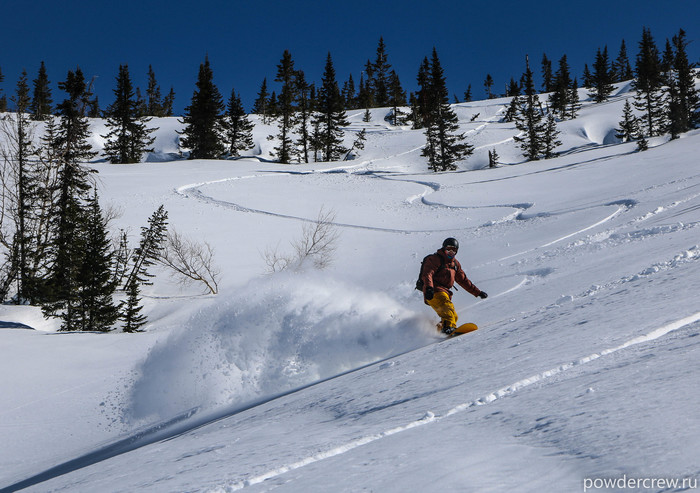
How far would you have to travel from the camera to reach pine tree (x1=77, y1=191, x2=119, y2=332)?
21.4 meters

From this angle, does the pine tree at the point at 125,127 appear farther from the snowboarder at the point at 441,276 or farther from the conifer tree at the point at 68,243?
the snowboarder at the point at 441,276

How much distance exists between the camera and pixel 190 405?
672 cm

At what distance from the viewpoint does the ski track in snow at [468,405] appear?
8.33ft

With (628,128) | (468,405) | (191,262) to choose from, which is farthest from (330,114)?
(468,405)

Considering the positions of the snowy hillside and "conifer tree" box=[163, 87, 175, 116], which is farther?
"conifer tree" box=[163, 87, 175, 116]

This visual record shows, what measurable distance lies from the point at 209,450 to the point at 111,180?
1629 inches

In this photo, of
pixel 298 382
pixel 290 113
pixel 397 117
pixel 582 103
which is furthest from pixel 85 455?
pixel 582 103

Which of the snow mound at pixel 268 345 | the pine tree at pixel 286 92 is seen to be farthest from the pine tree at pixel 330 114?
the snow mound at pixel 268 345

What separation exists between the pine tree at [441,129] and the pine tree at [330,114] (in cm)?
1037

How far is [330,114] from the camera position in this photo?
193 ft

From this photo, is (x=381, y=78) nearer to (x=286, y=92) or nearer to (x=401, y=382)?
(x=286, y=92)

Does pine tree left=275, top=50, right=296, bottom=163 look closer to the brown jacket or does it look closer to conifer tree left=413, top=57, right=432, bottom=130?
conifer tree left=413, top=57, right=432, bottom=130

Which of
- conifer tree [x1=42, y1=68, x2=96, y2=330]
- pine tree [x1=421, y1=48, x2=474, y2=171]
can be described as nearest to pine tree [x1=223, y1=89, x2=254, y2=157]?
pine tree [x1=421, y1=48, x2=474, y2=171]

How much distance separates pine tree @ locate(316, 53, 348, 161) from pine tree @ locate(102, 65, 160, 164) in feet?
65.4
